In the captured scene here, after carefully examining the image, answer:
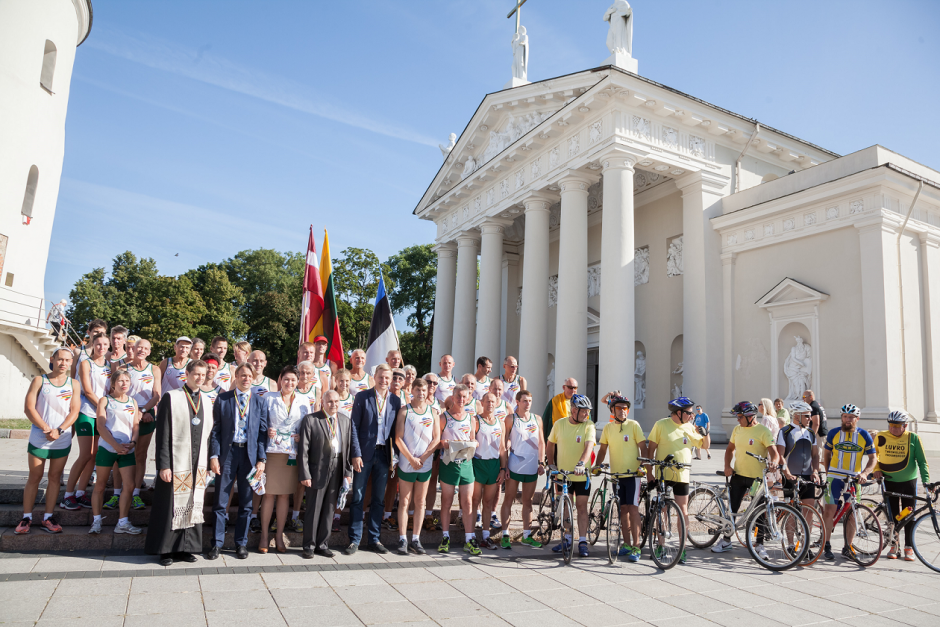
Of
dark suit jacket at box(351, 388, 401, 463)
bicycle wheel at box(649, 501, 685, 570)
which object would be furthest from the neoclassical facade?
dark suit jacket at box(351, 388, 401, 463)

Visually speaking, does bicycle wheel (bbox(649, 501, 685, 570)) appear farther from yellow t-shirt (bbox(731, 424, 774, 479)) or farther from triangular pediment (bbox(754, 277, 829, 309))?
triangular pediment (bbox(754, 277, 829, 309))

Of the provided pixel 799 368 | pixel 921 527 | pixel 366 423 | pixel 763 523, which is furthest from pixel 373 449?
pixel 799 368

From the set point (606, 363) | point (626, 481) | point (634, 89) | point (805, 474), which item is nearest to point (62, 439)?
point (626, 481)

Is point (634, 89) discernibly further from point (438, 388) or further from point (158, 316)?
point (158, 316)

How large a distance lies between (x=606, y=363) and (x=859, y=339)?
6614 mm

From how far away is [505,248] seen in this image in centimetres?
3167

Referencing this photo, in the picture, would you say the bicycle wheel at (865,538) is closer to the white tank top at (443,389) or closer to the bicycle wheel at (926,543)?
the bicycle wheel at (926,543)

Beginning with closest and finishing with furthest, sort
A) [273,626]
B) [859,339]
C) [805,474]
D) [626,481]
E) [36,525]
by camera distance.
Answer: [273,626] < [36,525] < [626,481] < [805,474] < [859,339]

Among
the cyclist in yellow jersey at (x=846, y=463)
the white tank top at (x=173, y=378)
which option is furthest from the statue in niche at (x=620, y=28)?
the white tank top at (x=173, y=378)

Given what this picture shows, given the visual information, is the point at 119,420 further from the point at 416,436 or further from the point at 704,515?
the point at 704,515

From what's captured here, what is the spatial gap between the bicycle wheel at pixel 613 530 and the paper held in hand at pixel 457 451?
1.72m

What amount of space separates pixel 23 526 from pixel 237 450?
2.13 meters

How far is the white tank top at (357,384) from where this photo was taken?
26.5ft

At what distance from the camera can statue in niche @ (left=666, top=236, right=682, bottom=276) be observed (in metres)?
22.2
